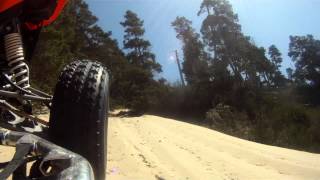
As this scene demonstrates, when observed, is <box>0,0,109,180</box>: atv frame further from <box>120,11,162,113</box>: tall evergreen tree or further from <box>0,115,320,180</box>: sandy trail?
<box>120,11,162,113</box>: tall evergreen tree

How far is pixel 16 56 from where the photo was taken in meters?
2.70

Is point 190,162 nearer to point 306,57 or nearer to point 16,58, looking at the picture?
point 16,58

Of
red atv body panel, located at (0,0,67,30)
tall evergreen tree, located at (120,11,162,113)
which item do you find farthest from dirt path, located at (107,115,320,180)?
tall evergreen tree, located at (120,11,162,113)

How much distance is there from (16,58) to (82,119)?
64cm

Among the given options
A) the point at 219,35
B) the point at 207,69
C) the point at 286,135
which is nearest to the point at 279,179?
the point at 286,135

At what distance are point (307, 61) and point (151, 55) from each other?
53.8ft

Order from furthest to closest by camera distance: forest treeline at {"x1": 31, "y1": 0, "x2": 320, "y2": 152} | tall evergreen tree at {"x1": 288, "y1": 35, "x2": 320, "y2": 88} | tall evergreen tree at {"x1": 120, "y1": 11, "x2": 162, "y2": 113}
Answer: tall evergreen tree at {"x1": 288, "y1": 35, "x2": 320, "y2": 88}, tall evergreen tree at {"x1": 120, "y1": 11, "x2": 162, "y2": 113}, forest treeline at {"x1": 31, "y1": 0, "x2": 320, "y2": 152}

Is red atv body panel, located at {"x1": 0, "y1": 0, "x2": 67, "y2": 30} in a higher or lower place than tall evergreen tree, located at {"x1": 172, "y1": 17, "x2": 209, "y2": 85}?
lower

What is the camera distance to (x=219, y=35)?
4262cm

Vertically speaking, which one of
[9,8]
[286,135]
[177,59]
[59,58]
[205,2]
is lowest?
[286,135]

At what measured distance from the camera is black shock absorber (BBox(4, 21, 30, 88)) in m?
2.63

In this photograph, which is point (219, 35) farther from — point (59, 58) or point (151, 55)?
point (59, 58)

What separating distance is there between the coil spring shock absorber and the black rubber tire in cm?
27

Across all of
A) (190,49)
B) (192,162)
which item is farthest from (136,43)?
(192,162)
